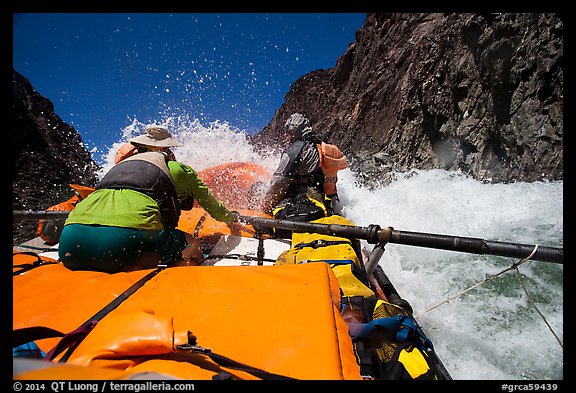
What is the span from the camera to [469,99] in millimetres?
9984

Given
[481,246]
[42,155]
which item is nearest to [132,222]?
[481,246]

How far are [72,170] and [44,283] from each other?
809 cm

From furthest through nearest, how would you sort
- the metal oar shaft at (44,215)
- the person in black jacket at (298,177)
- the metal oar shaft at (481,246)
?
the person in black jacket at (298,177) < the metal oar shaft at (44,215) < the metal oar shaft at (481,246)

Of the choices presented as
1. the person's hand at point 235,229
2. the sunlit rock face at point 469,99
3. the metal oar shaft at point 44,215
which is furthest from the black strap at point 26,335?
the sunlit rock face at point 469,99

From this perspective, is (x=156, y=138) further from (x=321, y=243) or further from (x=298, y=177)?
(x=298, y=177)

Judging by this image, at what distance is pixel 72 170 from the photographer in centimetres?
814

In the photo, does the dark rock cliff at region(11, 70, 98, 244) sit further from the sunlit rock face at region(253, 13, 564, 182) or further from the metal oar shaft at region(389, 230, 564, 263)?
the sunlit rock face at region(253, 13, 564, 182)

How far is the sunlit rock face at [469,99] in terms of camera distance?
687 centimetres

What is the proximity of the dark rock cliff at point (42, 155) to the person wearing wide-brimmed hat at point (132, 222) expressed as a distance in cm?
497

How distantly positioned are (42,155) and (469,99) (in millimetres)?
12232

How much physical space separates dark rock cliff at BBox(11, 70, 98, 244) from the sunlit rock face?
8.05m

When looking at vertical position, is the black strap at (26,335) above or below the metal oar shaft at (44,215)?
below

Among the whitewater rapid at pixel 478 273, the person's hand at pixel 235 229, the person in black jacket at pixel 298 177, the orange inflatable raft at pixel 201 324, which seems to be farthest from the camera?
the person in black jacket at pixel 298 177

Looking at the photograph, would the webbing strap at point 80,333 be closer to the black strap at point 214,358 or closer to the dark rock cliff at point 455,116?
the black strap at point 214,358
